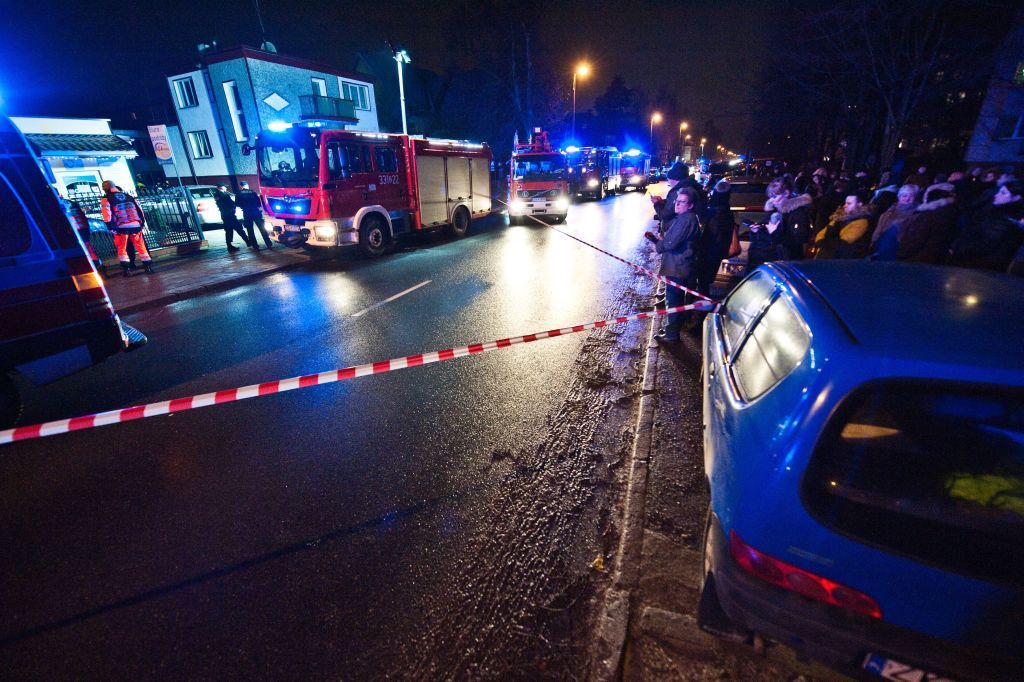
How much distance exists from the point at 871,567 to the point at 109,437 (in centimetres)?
526

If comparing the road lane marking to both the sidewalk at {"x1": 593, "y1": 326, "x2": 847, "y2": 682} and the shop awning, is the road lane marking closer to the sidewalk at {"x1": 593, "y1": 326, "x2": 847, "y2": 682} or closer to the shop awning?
the sidewalk at {"x1": 593, "y1": 326, "x2": 847, "y2": 682}

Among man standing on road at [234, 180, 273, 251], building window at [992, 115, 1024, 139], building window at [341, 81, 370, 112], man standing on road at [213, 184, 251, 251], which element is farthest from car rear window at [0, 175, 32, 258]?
building window at [992, 115, 1024, 139]

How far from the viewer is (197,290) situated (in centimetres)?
841

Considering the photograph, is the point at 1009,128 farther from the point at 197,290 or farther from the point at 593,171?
the point at 197,290

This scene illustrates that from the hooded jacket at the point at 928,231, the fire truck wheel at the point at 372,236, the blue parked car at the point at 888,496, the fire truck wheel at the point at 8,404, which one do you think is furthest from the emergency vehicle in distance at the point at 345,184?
the blue parked car at the point at 888,496

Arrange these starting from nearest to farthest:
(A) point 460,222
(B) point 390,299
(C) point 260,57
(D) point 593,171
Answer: (B) point 390,299, (A) point 460,222, (D) point 593,171, (C) point 260,57

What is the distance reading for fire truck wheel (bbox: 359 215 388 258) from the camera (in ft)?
36.0

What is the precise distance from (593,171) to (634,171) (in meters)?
9.69

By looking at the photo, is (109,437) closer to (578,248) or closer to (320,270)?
(320,270)

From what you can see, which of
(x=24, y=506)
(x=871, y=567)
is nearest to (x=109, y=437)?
(x=24, y=506)

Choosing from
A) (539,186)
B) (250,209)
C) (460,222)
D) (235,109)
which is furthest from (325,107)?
(250,209)

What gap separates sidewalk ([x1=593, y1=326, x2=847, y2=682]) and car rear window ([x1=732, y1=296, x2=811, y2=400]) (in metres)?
1.08

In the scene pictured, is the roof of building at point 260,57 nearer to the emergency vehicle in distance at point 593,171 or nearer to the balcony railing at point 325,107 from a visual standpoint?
the balcony railing at point 325,107

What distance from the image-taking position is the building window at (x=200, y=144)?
99.5 ft
